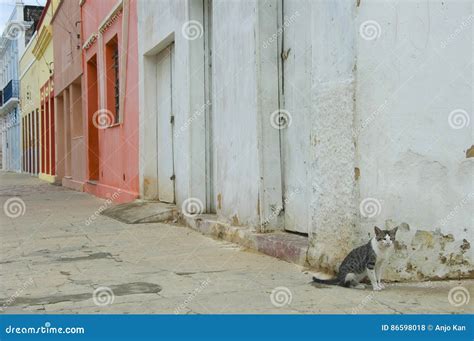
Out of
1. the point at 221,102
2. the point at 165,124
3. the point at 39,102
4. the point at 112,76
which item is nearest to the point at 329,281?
the point at 221,102

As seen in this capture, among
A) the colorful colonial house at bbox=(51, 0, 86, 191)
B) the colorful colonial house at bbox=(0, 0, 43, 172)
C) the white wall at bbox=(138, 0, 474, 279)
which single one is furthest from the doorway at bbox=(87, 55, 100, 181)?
the colorful colonial house at bbox=(0, 0, 43, 172)

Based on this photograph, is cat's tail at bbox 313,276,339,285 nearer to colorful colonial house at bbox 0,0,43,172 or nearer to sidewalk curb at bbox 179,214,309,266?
sidewalk curb at bbox 179,214,309,266

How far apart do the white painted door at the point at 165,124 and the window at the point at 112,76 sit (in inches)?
121

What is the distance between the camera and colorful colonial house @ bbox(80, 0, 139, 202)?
1066cm

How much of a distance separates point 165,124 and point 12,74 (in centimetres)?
3230

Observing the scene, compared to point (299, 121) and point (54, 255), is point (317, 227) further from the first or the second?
point (54, 255)

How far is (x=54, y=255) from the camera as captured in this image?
19.1 ft

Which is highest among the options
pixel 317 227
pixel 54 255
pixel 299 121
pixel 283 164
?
pixel 299 121

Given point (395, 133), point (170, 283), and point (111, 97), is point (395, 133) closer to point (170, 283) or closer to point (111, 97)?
point (170, 283)

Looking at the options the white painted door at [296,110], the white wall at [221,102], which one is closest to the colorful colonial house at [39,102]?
the white wall at [221,102]

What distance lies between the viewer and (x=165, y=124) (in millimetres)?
9250

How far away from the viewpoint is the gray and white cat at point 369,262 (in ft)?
12.6
